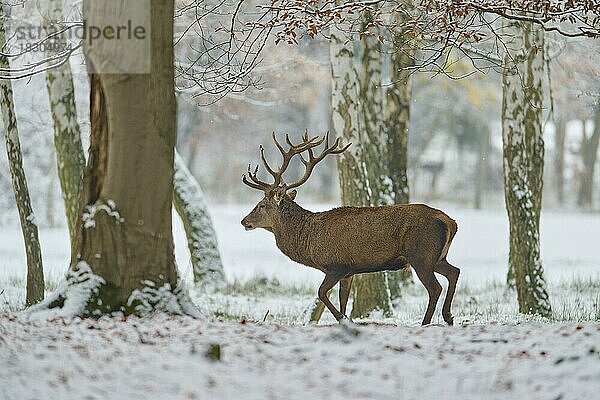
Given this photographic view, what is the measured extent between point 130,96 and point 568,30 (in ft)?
31.9

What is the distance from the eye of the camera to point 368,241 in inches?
363

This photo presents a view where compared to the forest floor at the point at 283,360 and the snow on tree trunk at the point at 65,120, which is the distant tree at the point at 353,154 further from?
the forest floor at the point at 283,360

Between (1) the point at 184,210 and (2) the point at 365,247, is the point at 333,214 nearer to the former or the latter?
(2) the point at 365,247

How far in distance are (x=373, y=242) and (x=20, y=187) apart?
4.54 meters

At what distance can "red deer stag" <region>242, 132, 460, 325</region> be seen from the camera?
9.01 metres

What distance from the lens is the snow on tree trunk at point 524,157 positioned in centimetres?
1217

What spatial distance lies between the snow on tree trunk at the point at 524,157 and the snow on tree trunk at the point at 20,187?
6094 mm

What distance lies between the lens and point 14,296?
13.2 m

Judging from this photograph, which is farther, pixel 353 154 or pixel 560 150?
pixel 560 150

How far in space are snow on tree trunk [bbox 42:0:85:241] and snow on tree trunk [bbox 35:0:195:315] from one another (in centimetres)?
664

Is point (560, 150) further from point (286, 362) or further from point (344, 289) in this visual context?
point (286, 362)

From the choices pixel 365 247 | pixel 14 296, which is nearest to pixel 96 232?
pixel 365 247

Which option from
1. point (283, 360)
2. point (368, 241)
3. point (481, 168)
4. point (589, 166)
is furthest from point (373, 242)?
point (589, 166)

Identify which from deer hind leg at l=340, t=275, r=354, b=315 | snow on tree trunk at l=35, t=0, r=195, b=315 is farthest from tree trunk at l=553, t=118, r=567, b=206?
snow on tree trunk at l=35, t=0, r=195, b=315
